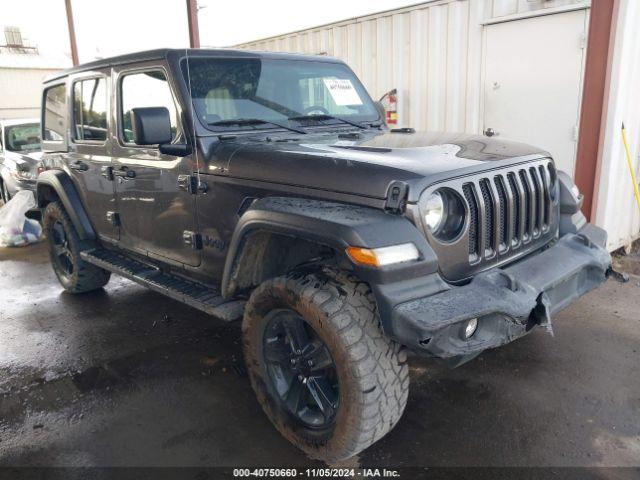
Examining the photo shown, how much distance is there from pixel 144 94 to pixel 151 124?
770 mm

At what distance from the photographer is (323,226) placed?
2.36 metres

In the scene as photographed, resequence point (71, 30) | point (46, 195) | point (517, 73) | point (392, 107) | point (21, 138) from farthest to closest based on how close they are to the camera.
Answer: point (71, 30) < point (21, 138) < point (392, 107) < point (517, 73) < point (46, 195)

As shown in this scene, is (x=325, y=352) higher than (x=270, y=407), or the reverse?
(x=325, y=352)

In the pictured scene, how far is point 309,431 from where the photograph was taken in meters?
2.69

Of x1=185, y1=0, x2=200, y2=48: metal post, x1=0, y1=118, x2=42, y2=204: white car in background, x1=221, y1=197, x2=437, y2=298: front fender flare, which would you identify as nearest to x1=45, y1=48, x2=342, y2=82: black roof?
x1=221, y1=197, x2=437, y2=298: front fender flare

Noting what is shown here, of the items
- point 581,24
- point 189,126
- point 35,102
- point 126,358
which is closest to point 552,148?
point 581,24

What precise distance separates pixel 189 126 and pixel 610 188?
436 centimetres

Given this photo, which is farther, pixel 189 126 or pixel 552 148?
pixel 552 148

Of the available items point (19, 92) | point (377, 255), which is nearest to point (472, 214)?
point (377, 255)

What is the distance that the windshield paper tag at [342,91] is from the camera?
13.0 ft

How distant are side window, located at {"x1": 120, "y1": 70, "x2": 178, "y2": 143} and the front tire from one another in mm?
1409

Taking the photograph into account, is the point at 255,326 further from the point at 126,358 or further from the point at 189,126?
the point at 126,358

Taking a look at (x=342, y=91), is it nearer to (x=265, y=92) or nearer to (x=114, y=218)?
(x=265, y=92)

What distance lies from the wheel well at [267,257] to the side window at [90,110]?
1.90 meters
